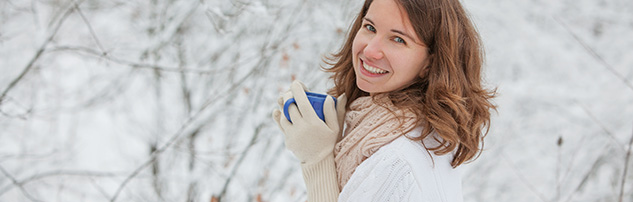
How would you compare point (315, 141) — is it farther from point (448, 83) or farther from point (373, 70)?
point (448, 83)

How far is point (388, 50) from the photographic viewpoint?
977 mm

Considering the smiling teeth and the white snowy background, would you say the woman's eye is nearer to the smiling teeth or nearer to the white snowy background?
the smiling teeth

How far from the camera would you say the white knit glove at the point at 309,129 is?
3.43 feet

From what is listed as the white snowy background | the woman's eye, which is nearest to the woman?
the woman's eye

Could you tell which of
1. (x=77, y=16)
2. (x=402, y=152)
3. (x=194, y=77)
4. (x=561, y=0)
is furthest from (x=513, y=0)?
(x=402, y=152)

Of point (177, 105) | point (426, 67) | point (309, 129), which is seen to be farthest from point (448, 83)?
point (177, 105)

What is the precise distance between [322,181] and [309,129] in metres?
0.12

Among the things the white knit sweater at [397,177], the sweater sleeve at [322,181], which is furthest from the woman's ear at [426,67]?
the sweater sleeve at [322,181]

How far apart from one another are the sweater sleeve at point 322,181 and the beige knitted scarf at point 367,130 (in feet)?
0.05

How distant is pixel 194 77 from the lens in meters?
3.28

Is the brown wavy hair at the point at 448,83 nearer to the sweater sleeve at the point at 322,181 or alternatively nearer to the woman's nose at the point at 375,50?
the woman's nose at the point at 375,50

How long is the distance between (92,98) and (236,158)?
40.9 inches

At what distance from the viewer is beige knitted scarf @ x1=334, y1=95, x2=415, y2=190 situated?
95cm

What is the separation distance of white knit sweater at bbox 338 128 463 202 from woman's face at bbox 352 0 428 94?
0.41 feet
